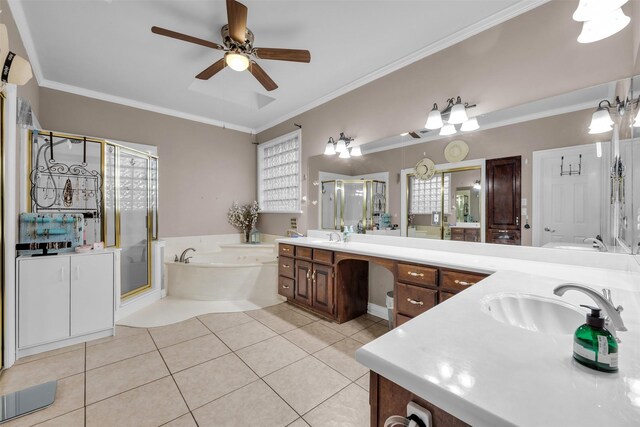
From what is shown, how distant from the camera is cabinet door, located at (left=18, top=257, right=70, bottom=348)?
7.17 ft

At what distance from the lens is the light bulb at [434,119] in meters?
2.41

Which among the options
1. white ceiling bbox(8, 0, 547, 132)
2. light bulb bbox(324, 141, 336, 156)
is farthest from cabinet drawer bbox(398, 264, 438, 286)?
white ceiling bbox(8, 0, 547, 132)

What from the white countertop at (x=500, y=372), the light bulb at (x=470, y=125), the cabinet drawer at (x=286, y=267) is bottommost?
the cabinet drawer at (x=286, y=267)

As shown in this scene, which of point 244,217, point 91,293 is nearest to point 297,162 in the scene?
point 244,217

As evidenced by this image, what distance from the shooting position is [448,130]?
2422 millimetres

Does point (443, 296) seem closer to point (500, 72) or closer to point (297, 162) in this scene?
point (500, 72)

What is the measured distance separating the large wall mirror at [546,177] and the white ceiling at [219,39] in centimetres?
84

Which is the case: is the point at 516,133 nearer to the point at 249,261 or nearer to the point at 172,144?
the point at 249,261

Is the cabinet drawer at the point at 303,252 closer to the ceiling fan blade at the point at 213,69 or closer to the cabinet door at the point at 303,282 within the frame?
the cabinet door at the point at 303,282

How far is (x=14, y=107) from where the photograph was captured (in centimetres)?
212

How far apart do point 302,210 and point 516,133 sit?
2.78 m

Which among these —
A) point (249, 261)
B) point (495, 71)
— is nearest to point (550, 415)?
point (495, 71)

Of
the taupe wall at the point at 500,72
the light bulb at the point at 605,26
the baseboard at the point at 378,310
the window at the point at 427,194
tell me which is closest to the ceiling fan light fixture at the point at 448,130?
the taupe wall at the point at 500,72

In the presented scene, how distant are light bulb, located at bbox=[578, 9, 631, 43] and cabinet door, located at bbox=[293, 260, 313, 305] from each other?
2.68 metres
